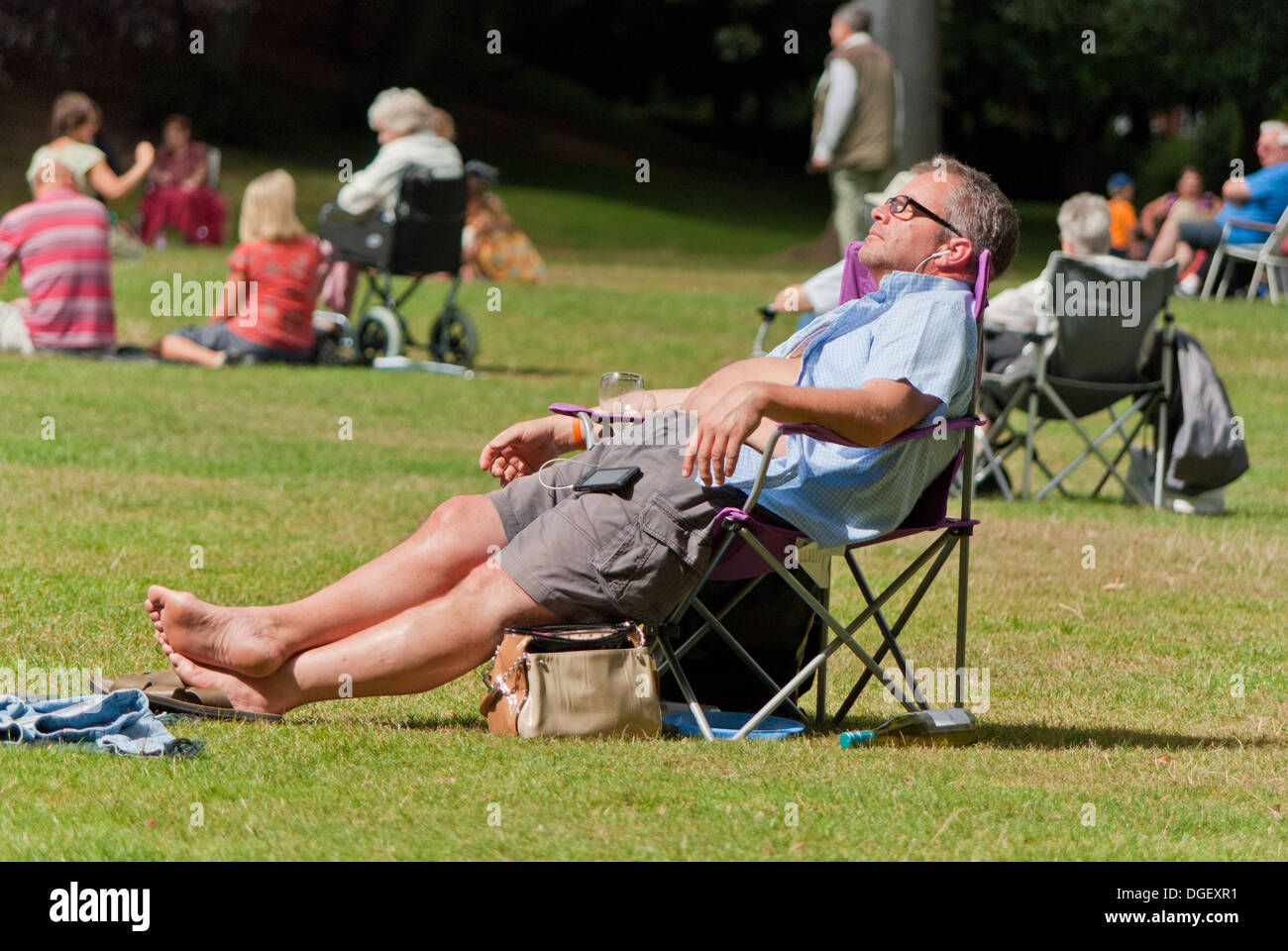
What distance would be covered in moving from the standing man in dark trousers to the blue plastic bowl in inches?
412

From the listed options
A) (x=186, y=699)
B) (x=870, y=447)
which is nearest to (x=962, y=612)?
(x=870, y=447)

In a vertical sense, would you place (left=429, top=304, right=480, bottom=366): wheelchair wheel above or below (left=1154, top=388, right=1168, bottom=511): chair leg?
above

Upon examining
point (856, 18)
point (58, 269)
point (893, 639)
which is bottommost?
point (893, 639)

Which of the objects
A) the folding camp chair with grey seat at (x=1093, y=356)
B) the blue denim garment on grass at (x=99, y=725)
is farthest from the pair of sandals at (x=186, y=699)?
the folding camp chair with grey seat at (x=1093, y=356)

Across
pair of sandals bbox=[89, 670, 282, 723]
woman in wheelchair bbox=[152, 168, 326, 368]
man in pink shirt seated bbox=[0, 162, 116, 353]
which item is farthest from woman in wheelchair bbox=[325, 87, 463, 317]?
pair of sandals bbox=[89, 670, 282, 723]

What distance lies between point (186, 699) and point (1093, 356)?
565cm

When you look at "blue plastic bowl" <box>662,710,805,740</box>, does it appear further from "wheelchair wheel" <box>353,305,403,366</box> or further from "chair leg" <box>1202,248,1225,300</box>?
"chair leg" <box>1202,248,1225,300</box>

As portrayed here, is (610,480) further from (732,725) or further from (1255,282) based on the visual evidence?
(1255,282)

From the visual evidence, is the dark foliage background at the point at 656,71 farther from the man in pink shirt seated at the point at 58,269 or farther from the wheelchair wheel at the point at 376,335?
the man in pink shirt seated at the point at 58,269

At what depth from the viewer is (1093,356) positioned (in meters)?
8.91

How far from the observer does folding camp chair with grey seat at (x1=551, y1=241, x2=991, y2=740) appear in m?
4.31

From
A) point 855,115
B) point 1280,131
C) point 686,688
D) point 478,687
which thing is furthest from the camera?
point 1280,131

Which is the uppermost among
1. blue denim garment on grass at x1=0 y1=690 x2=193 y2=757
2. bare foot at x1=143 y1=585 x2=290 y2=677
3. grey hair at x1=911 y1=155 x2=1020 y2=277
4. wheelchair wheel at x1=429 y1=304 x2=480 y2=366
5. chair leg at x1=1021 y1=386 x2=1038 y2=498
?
grey hair at x1=911 y1=155 x2=1020 y2=277
